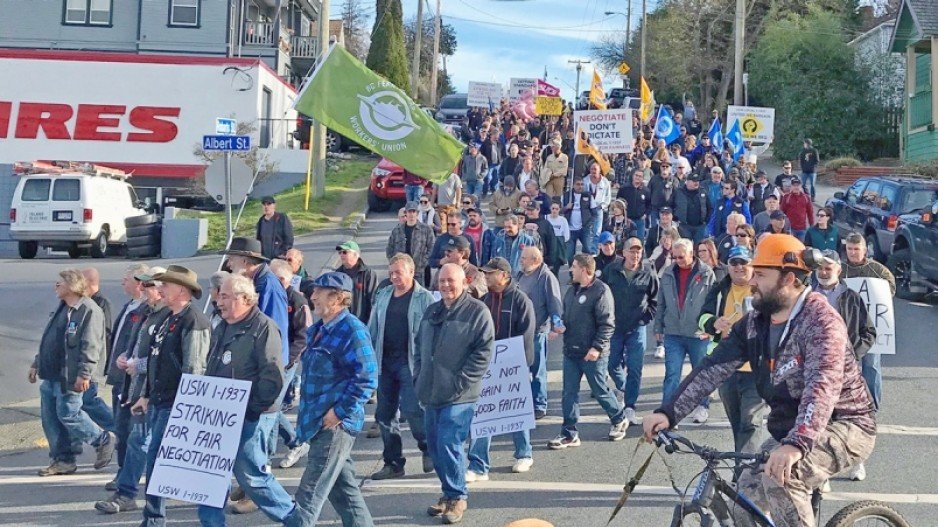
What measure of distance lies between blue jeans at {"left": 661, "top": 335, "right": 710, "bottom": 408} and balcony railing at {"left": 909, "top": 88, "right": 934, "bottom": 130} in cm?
2879

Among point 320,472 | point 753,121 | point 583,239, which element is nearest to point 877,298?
point 320,472

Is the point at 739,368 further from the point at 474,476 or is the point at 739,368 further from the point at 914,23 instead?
the point at 914,23

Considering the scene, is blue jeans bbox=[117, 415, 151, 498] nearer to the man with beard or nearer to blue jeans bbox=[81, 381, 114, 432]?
blue jeans bbox=[81, 381, 114, 432]

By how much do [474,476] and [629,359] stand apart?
102 inches

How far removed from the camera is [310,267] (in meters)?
21.1

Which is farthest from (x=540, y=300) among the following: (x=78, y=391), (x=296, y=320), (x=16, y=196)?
(x=16, y=196)

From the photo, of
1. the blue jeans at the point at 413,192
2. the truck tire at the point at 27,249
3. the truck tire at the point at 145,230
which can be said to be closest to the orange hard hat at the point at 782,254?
the blue jeans at the point at 413,192

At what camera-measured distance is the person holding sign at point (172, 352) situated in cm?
761

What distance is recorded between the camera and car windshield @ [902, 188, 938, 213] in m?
20.4

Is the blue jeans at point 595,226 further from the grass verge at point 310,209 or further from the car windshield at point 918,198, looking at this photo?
the grass verge at point 310,209

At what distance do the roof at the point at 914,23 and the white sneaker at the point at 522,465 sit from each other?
102ft

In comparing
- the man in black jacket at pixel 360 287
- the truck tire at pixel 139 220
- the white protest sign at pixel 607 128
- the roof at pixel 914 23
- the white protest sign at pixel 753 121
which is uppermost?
the roof at pixel 914 23

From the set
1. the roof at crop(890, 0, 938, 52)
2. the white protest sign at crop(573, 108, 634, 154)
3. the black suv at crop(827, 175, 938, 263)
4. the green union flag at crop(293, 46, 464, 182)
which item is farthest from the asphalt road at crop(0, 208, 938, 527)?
the roof at crop(890, 0, 938, 52)

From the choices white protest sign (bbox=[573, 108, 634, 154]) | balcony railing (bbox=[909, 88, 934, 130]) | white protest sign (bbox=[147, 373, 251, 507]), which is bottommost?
white protest sign (bbox=[147, 373, 251, 507])
